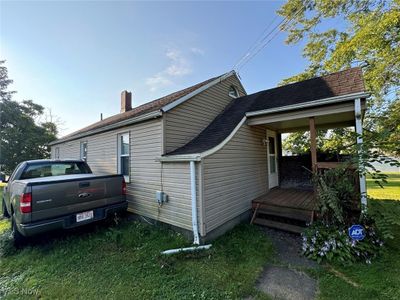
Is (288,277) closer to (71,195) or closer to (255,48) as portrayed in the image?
(71,195)

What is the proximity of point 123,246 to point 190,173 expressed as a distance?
2.16 m

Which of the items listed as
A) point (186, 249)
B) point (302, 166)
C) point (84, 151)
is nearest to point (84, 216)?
point (186, 249)

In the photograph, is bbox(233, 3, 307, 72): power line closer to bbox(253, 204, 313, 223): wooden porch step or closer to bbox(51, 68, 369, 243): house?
bbox(51, 68, 369, 243): house

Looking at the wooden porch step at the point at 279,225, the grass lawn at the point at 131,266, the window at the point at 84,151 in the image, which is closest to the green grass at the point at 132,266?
the grass lawn at the point at 131,266

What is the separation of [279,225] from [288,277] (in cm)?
191

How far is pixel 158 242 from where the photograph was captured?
4211mm

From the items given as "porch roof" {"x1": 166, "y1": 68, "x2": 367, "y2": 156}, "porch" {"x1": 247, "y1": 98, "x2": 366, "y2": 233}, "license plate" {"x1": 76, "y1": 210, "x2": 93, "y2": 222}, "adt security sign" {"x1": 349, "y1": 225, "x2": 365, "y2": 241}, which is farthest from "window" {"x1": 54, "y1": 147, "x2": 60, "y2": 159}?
"adt security sign" {"x1": 349, "y1": 225, "x2": 365, "y2": 241}

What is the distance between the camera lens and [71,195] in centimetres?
396

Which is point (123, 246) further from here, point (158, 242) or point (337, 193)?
point (337, 193)

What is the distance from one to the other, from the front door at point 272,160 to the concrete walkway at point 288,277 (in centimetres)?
356

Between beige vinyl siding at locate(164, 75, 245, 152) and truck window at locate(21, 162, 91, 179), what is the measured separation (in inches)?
114

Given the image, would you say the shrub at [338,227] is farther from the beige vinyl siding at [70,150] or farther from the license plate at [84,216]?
the beige vinyl siding at [70,150]

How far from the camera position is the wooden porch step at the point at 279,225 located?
4637mm

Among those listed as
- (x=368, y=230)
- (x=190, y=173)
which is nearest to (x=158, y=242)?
(x=190, y=173)
